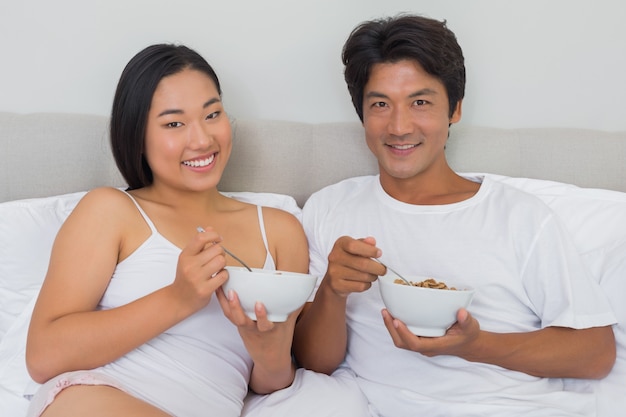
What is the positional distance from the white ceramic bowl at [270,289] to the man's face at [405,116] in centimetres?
48

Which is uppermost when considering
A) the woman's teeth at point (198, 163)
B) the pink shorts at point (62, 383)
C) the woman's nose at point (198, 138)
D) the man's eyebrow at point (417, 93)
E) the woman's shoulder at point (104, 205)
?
the man's eyebrow at point (417, 93)

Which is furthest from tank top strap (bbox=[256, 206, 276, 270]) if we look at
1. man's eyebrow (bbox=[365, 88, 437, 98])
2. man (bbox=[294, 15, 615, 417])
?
man's eyebrow (bbox=[365, 88, 437, 98])

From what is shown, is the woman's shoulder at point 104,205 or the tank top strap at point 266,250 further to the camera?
the tank top strap at point 266,250

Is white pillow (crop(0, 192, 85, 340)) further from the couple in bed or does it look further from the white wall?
the white wall

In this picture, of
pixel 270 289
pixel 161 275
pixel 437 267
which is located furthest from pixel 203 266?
pixel 437 267

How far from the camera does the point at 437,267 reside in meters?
1.53

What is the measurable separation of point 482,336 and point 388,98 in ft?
1.94

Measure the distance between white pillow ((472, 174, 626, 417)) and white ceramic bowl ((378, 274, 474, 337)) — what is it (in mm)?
473

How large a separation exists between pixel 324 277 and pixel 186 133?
454mm

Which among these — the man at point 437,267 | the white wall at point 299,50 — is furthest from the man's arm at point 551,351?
the white wall at point 299,50

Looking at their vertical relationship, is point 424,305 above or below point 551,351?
above

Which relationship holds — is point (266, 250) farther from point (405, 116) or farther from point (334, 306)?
point (405, 116)

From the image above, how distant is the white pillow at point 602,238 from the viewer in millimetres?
1458

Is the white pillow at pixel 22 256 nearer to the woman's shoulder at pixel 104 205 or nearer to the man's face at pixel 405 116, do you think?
the woman's shoulder at pixel 104 205
